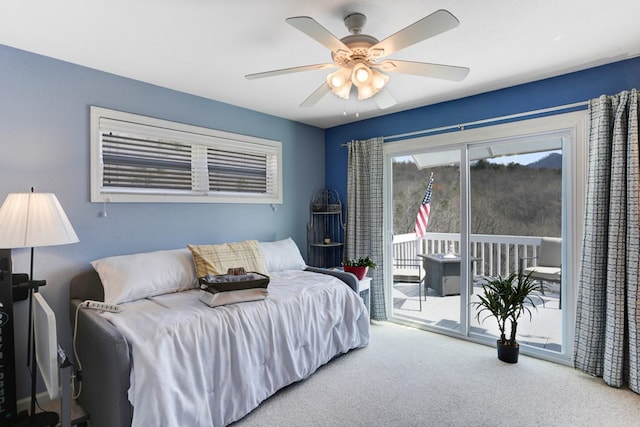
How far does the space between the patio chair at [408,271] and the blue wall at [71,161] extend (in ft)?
6.70

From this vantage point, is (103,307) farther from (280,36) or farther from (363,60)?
(363,60)

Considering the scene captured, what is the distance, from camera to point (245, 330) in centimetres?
222

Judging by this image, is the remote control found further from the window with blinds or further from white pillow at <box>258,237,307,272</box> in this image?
white pillow at <box>258,237,307,272</box>

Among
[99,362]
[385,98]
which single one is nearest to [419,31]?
[385,98]

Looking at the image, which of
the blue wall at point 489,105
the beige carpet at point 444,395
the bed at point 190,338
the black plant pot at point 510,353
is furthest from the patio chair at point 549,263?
the bed at point 190,338

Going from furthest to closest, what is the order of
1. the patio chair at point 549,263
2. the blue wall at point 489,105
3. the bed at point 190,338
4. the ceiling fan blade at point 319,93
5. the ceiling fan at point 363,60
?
the patio chair at point 549,263
the blue wall at point 489,105
the ceiling fan blade at point 319,93
the bed at point 190,338
the ceiling fan at point 363,60

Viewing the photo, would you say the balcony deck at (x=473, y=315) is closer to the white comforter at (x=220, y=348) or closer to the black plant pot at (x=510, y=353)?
the black plant pot at (x=510, y=353)

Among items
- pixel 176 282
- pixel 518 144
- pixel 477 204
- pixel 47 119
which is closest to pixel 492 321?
pixel 477 204

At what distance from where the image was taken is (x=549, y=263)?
3080 millimetres

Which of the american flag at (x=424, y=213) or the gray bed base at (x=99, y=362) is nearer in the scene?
the gray bed base at (x=99, y=362)

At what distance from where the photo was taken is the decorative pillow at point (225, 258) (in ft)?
9.07

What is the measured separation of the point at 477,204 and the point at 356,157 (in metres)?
1.41

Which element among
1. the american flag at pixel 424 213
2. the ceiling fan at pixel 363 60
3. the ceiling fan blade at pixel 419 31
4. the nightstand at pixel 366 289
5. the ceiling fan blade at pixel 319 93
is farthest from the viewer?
the american flag at pixel 424 213

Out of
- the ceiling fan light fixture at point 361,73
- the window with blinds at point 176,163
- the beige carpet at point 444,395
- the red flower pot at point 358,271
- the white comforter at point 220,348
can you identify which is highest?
the ceiling fan light fixture at point 361,73
